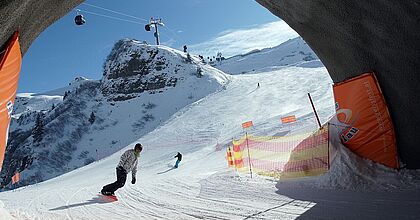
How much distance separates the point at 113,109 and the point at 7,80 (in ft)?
253

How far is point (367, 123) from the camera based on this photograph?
811 cm

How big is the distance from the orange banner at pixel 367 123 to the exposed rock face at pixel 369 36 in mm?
157

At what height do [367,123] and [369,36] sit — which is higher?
[369,36]

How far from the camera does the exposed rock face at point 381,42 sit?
6402mm

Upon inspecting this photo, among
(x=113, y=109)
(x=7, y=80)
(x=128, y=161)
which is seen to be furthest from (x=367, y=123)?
(x=113, y=109)

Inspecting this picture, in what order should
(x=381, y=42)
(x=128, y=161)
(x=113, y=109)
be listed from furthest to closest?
(x=113, y=109) < (x=128, y=161) < (x=381, y=42)

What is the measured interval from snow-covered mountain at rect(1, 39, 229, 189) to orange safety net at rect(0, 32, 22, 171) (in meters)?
52.0

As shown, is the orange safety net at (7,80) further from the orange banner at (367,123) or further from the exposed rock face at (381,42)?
the orange banner at (367,123)

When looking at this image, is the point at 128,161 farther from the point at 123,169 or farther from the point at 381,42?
the point at 381,42

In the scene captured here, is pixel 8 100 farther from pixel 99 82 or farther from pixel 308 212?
pixel 99 82

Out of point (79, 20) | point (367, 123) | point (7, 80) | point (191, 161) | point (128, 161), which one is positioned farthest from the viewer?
point (191, 161)

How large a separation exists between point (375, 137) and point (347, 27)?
2565 mm

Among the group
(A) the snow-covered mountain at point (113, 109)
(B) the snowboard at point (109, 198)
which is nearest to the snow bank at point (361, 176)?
(B) the snowboard at point (109, 198)

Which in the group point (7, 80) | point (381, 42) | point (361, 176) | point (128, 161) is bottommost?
point (361, 176)
